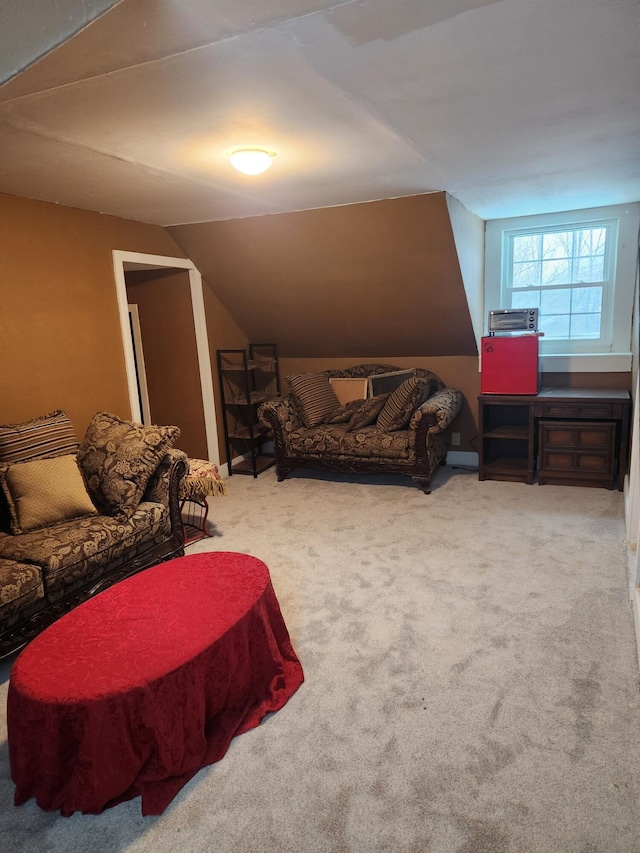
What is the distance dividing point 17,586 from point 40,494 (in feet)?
2.01

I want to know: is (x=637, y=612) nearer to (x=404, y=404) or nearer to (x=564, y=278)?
(x=404, y=404)

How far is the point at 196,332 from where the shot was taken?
470 centimetres

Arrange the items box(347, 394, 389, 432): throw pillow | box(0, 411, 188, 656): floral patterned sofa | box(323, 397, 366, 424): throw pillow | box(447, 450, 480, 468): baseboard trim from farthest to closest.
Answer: box(447, 450, 480, 468): baseboard trim → box(323, 397, 366, 424): throw pillow → box(347, 394, 389, 432): throw pillow → box(0, 411, 188, 656): floral patterned sofa

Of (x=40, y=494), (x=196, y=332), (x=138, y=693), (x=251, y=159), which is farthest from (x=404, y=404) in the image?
(x=138, y=693)

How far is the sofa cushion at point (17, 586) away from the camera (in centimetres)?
219

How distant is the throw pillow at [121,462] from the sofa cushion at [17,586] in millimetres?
568

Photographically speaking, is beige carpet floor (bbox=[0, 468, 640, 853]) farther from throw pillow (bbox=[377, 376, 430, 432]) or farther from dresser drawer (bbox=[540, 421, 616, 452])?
throw pillow (bbox=[377, 376, 430, 432])

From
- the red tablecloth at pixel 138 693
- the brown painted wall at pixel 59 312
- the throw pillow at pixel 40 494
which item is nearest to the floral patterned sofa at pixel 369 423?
the brown painted wall at pixel 59 312

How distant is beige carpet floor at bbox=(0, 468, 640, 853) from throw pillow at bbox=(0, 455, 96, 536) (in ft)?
2.41

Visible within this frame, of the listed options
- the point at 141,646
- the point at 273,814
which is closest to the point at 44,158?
the point at 141,646

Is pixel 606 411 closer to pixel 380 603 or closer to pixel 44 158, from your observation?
pixel 380 603

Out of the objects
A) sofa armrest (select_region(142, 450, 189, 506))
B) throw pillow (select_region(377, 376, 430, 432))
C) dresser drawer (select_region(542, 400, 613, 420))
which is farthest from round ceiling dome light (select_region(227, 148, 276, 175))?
dresser drawer (select_region(542, 400, 613, 420))

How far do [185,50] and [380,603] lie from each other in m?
2.35

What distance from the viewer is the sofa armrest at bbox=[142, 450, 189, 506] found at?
3.07 m
